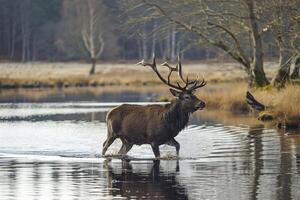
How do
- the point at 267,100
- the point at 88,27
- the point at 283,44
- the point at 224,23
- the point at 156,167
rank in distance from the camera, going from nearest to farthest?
the point at 156,167 → the point at 267,100 → the point at 283,44 → the point at 224,23 → the point at 88,27

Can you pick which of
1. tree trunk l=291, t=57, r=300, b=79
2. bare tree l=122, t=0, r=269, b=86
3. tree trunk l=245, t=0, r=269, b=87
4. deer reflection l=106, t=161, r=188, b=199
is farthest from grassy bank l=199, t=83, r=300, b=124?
deer reflection l=106, t=161, r=188, b=199

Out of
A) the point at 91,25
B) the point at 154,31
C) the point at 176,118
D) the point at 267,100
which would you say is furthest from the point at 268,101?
the point at 91,25

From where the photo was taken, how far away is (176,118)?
19016 mm

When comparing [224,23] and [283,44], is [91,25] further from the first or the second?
[283,44]

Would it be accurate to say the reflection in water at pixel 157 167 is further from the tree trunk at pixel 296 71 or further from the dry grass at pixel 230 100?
the tree trunk at pixel 296 71

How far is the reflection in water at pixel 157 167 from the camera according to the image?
13906 mm

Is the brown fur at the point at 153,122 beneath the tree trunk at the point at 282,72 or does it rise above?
beneath

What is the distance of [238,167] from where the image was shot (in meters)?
17.0

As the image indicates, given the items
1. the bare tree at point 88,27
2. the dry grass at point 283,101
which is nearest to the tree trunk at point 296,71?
the dry grass at point 283,101

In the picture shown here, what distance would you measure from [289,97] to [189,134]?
14.4ft

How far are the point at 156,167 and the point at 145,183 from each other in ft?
7.60

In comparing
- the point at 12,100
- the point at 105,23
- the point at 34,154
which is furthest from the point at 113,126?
the point at 105,23

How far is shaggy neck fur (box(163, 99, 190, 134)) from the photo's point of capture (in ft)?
62.1

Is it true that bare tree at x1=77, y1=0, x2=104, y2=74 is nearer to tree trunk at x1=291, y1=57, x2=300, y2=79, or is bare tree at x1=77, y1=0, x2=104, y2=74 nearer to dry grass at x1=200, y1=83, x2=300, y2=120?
dry grass at x1=200, y1=83, x2=300, y2=120
